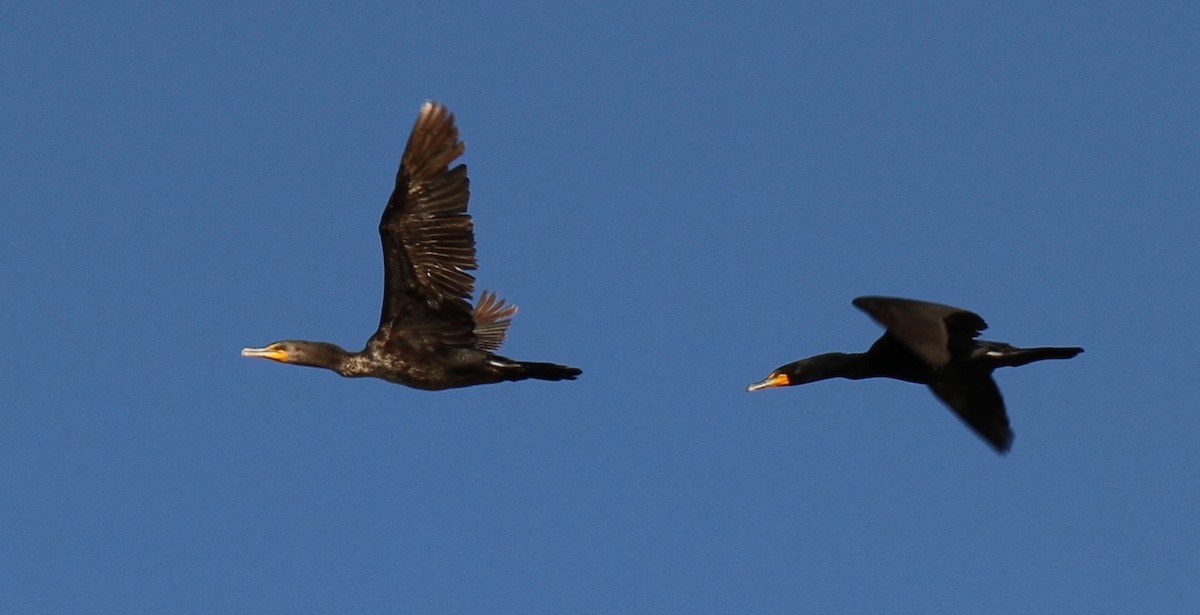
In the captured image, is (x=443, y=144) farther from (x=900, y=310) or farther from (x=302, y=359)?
(x=900, y=310)

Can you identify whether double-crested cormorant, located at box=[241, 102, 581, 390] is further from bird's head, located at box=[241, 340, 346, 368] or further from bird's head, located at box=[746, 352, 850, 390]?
bird's head, located at box=[746, 352, 850, 390]

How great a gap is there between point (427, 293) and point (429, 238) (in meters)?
0.54

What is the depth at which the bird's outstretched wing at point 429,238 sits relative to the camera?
1596 centimetres

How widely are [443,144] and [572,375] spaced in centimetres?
233

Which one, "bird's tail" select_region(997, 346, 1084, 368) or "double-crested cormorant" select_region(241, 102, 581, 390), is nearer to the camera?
"bird's tail" select_region(997, 346, 1084, 368)

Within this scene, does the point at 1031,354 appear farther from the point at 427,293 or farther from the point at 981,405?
the point at 427,293

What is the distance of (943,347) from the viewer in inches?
557

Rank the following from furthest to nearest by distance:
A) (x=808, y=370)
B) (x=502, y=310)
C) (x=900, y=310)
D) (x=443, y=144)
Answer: (x=502, y=310) → (x=808, y=370) → (x=443, y=144) → (x=900, y=310)

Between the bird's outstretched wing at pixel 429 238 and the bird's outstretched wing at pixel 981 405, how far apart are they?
14.8ft

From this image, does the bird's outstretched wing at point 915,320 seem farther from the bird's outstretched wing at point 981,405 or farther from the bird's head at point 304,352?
the bird's head at point 304,352

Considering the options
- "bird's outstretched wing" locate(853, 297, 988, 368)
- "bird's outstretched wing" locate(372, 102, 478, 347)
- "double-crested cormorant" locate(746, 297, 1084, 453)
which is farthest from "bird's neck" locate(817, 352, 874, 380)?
"bird's outstretched wing" locate(372, 102, 478, 347)

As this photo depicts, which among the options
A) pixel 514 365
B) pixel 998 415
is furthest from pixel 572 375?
pixel 998 415

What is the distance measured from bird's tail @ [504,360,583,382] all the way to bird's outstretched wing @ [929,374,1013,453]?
3435 mm

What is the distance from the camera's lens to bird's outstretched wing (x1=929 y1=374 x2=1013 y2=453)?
16.7 metres
